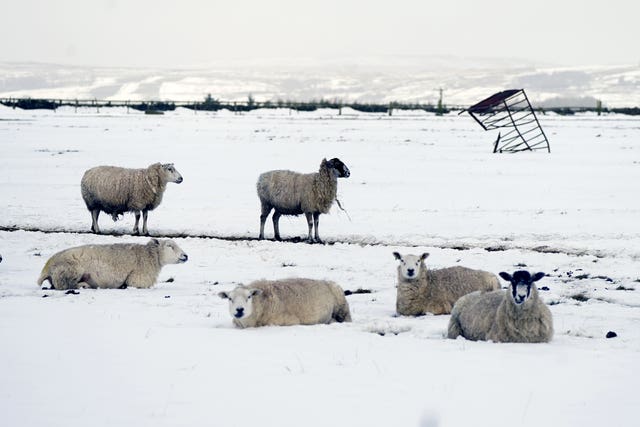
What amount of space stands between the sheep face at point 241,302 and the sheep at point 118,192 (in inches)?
391

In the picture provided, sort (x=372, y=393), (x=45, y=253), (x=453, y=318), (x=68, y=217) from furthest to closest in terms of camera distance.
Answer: (x=68, y=217) → (x=45, y=253) → (x=453, y=318) → (x=372, y=393)

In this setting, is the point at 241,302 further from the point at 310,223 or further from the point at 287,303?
the point at 310,223

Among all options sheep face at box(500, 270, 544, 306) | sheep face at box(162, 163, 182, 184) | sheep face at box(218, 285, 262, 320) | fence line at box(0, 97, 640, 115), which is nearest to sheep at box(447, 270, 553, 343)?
sheep face at box(500, 270, 544, 306)

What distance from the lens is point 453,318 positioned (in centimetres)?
1034

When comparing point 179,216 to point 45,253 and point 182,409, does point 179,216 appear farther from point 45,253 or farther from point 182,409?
point 182,409

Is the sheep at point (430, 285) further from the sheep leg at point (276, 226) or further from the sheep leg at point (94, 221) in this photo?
the sheep leg at point (94, 221)

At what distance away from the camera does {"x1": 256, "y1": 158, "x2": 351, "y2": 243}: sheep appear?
1970 centimetres

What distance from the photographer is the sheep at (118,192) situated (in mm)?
20078

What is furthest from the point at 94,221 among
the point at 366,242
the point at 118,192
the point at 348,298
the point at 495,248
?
the point at 348,298

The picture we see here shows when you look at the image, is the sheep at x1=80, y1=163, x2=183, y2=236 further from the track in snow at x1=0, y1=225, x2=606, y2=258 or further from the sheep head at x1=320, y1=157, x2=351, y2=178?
the sheep head at x1=320, y1=157, x2=351, y2=178

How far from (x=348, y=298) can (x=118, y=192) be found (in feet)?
28.0

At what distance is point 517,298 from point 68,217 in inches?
563

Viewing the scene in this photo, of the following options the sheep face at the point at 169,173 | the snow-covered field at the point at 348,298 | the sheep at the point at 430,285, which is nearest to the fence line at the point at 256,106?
the snow-covered field at the point at 348,298

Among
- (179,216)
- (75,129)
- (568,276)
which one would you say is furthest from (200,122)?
(568,276)
